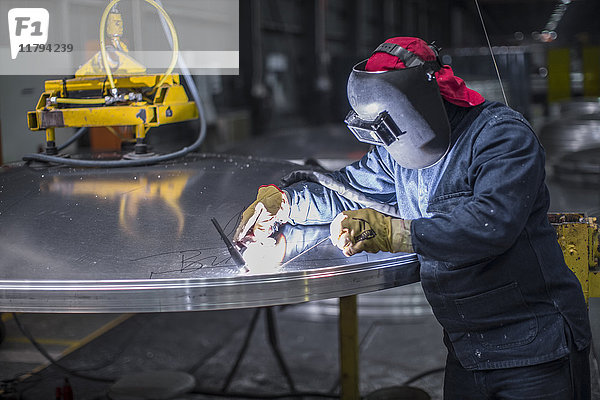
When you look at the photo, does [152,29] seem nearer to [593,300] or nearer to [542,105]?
[593,300]

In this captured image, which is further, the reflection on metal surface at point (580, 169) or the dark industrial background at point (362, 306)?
the reflection on metal surface at point (580, 169)

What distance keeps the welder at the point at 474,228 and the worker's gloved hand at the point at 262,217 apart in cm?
21

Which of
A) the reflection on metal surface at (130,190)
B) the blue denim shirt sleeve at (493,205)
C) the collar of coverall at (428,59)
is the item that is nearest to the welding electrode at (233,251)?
the reflection on metal surface at (130,190)

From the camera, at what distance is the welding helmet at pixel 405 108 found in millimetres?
1292

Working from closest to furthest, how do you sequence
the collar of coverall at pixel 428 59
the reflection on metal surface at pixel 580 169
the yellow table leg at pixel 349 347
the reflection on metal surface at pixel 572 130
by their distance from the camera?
1. the collar of coverall at pixel 428 59
2. the yellow table leg at pixel 349 347
3. the reflection on metal surface at pixel 580 169
4. the reflection on metal surface at pixel 572 130

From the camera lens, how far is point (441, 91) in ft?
4.40

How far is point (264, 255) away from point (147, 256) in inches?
9.3

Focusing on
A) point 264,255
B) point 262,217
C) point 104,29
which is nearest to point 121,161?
point 104,29

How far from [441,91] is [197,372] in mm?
2435

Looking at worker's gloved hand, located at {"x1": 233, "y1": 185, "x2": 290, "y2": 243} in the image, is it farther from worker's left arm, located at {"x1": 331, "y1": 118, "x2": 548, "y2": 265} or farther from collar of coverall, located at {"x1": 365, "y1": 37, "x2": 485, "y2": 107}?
collar of coverall, located at {"x1": 365, "y1": 37, "x2": 485, "y2": 107}

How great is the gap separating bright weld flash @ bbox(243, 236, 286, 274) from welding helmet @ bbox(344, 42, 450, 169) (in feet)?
1.00

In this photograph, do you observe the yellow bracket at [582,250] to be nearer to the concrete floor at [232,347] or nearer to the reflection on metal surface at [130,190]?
the reflection on metal surface at [130,190]

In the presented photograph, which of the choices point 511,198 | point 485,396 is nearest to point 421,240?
point 511,198

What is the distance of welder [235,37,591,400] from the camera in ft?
4.02
